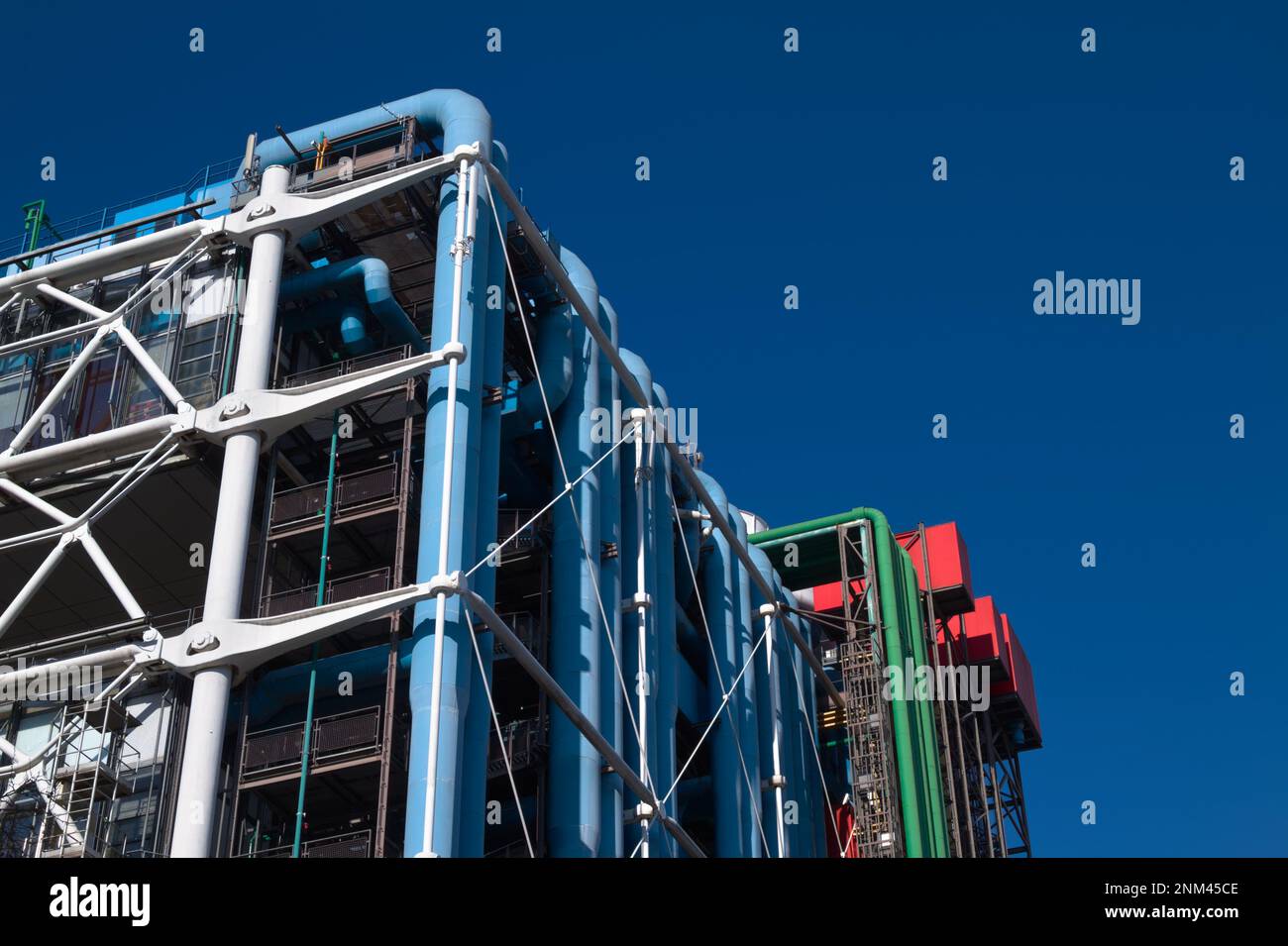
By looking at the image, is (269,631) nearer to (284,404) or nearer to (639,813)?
(284,404)

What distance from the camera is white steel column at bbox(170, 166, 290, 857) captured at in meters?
33.0

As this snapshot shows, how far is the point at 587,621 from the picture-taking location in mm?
41531

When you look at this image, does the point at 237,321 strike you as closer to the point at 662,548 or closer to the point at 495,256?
the point at 495,256

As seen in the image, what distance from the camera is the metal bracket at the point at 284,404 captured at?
123ft

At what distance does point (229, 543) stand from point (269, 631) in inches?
91.5

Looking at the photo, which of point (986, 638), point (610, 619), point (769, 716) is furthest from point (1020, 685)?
point (610, 619)

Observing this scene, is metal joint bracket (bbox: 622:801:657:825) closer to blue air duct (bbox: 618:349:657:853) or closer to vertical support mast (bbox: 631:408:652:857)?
vertical support mast (bbox: 631:408:652:857)

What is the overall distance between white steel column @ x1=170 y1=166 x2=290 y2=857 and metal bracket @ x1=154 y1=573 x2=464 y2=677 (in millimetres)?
293

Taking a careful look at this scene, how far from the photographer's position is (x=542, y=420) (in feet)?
149

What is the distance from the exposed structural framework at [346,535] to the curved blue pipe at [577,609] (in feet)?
0.28

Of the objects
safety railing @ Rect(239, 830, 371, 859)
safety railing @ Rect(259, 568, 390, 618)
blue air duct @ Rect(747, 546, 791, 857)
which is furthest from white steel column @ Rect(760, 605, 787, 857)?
safety railing @ Rect(239, 830, 371, 859)

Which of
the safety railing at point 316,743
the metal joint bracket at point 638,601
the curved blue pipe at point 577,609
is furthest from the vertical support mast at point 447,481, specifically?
the metal joint bracket at point 638,601

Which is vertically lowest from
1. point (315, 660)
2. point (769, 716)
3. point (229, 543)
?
point (315, 660)
